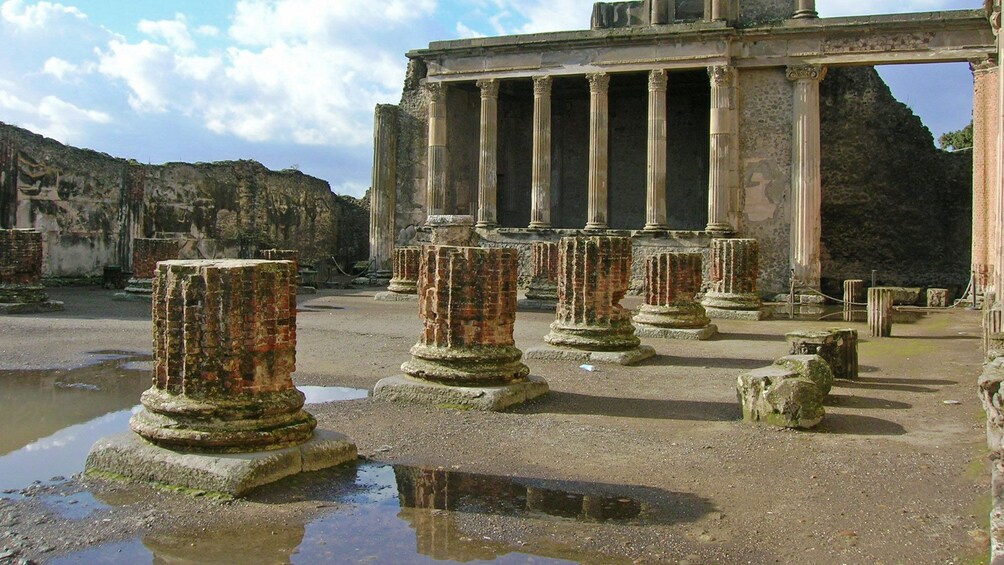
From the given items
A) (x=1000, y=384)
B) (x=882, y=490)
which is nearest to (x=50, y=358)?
(x=882, y=490)

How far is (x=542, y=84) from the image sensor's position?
24.3 meters

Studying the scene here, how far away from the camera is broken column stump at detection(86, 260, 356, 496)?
511cm

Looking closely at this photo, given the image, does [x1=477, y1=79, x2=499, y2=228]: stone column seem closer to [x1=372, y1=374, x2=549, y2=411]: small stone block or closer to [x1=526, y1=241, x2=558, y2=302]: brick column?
[x1=526, y1=241, x2=558, y2=302]: brick column

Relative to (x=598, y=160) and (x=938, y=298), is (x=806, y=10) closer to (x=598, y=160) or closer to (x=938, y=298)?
(x=598, y=160)

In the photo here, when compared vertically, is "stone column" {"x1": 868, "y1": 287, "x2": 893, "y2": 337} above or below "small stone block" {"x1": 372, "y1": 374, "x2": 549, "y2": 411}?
above

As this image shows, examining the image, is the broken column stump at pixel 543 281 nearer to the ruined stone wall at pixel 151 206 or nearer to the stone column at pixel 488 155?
the stone column at pixel 488 155

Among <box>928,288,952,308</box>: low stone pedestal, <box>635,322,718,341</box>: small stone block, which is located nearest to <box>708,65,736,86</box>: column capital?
<box>928,288,952,308</box>: low stone pedestal

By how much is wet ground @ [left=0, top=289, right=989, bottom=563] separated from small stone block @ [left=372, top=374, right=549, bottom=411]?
5.8 inches

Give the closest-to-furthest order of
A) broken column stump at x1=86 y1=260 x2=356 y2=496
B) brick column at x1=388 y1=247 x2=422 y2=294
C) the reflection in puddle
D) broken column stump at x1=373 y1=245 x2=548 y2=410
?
1. the reflection in puddle
2. broken column stump at x1=86 y1=260 x2=356 y2=496
3. broken column stump at x1=373 y1=245 x2=548 y2=410
4. brick column at x1=388 y1=247 x2=422 y2=294

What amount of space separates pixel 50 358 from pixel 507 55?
17.0 meters

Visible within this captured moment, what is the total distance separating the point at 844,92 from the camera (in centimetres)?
2680

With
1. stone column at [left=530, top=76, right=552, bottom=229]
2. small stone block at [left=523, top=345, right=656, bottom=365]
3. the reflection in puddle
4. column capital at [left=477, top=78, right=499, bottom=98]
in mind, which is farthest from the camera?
column capital at [left=477, top=78, right=499, bottom=98]

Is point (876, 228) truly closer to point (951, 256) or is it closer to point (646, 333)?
point (951, 256)

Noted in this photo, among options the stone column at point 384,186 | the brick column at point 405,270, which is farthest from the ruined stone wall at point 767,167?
the stone column at point 384,186
